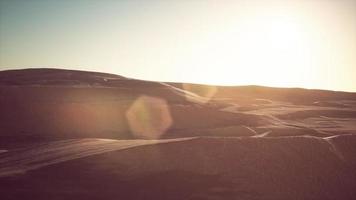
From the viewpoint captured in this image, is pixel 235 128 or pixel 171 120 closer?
pixel 235 128

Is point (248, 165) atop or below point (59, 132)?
atop

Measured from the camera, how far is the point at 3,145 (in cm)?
1934

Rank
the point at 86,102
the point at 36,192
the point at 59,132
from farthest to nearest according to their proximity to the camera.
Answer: the point at 86,102, the point at 59,132, the point at 36,192

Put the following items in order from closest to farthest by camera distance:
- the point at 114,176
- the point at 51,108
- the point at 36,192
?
1. the point at 36,192
2. the point at 114,176
3. the point at 51,108

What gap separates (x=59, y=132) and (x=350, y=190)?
1705 cm

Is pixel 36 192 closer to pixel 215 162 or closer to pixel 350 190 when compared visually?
pixel 215 162

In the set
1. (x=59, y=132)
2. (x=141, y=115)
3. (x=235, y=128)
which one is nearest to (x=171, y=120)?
(x=141, y=115)

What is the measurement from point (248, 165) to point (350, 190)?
2323mm

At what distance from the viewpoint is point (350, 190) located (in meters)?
9.02

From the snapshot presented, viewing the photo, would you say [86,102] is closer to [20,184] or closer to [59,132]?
[59,132]

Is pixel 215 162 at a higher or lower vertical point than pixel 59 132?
higher

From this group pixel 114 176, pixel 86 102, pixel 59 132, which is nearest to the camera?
pixel 114 176

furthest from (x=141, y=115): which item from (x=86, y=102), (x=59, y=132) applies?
(x=59, y=132)

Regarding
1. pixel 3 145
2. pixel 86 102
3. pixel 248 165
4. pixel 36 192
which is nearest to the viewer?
pixel 36 192
